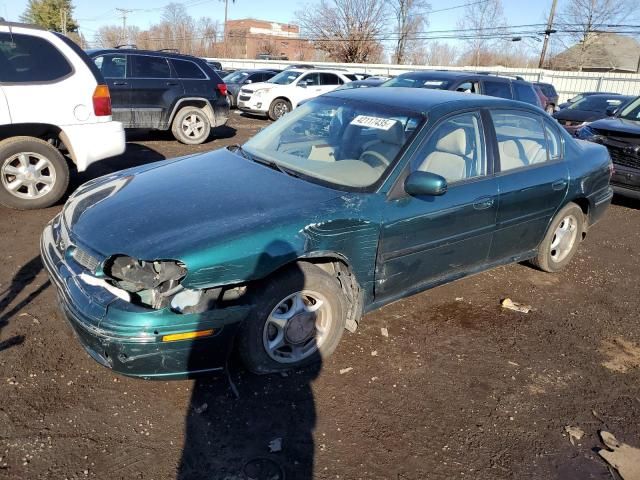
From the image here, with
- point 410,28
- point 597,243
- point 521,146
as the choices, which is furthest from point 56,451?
point 410,28

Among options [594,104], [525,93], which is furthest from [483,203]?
[594,104]

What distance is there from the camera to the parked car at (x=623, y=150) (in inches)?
283

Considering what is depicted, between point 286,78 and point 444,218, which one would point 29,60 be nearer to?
point 444,218

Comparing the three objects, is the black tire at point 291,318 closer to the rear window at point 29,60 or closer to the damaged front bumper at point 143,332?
the damaged front bumper at point 143,332

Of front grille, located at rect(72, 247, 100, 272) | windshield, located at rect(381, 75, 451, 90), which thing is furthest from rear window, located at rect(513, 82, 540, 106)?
front grille, located at rect(72, 247, 100, 272)

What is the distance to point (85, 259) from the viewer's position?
2834mm

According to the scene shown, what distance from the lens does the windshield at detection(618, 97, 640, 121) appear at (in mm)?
8297

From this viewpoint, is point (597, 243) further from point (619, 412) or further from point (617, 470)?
point (617, 470)

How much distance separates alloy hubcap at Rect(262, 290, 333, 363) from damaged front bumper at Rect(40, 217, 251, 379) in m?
0.29

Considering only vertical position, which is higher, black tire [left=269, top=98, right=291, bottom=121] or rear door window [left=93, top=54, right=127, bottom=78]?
rear door window [left=93, top=54, right=127, bottom=78]

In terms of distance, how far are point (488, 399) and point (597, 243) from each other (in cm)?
397

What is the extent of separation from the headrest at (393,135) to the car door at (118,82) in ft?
25.2

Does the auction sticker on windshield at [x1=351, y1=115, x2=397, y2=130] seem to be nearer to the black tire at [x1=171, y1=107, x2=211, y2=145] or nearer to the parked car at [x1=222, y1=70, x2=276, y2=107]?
the black tire at [x1=171, y1=107, x2=211, y2=145]

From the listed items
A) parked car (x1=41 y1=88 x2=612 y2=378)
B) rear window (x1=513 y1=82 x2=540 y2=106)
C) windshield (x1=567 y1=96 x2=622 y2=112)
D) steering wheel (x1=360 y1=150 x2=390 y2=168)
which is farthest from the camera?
windshield (x1=567 y1=96 x2=622 y2=112)
